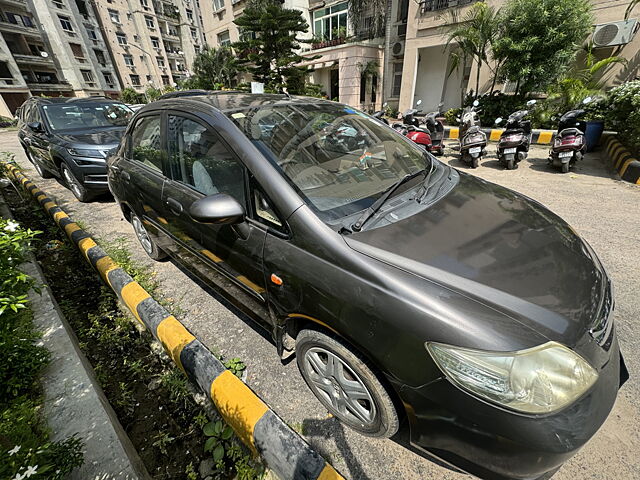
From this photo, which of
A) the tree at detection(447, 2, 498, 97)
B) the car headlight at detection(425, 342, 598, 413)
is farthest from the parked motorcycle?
the car headlight at detection(425, 342, 598, 413)

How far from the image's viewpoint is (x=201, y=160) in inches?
83.8

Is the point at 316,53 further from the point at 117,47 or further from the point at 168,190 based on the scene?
the point at 117,47

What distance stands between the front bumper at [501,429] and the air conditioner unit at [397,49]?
59.3 feet

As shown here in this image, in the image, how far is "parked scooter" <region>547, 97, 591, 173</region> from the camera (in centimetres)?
556

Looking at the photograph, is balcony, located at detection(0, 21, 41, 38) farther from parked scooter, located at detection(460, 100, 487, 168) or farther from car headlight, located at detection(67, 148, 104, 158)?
parked scooter, located at detection(460, 100, 487, 168)

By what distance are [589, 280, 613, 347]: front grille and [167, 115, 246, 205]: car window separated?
187 cm

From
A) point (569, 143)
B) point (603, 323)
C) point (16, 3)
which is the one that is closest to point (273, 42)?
point (569, 143)

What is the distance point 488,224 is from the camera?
5.46 feet

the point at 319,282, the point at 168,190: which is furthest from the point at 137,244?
the point at 319,282

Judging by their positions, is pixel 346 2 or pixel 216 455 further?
pixel 346 2

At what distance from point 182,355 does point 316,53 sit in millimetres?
19219

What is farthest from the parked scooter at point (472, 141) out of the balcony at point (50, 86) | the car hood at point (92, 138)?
the balcony at point (50, 86)

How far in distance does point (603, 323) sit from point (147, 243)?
12.9ft

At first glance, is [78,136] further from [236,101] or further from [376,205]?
[376,205]
